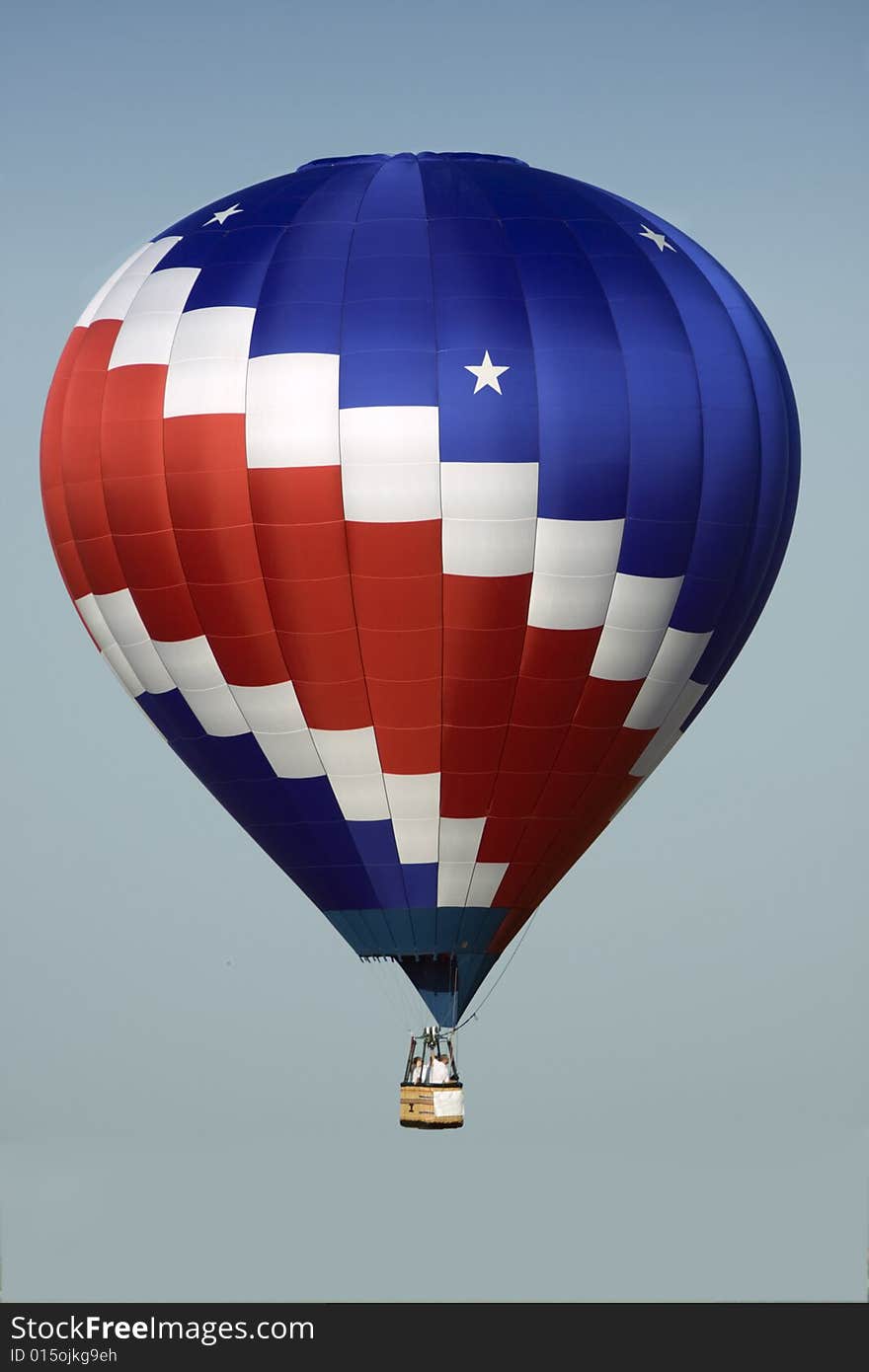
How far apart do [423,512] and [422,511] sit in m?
0.01

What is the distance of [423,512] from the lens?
104 feet

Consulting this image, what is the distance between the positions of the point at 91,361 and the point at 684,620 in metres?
5.55

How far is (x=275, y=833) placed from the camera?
33.5m

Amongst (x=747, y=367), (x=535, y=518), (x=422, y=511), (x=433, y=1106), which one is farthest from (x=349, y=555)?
(x=433, y=1106)

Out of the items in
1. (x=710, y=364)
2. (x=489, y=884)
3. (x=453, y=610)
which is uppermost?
(x=710, y=364)

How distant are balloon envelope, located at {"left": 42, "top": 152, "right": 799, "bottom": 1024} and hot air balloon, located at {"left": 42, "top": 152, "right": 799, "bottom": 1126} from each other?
30mm

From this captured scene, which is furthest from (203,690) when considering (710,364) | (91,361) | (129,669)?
(710,364)

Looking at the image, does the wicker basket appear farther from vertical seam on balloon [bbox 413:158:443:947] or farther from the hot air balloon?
vertical seam on balloon [bbox 413:158:443:947]

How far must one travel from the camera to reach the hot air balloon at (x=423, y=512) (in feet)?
105

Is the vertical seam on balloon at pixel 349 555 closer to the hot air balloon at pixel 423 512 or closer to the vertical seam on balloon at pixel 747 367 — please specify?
the hot air balloon at pixel 423 512

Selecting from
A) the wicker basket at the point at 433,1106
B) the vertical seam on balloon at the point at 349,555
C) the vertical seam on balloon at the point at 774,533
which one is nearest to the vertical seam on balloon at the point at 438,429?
the vertical seam on balloon at the point at 349,555

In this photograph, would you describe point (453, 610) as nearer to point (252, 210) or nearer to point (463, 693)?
point (463, 693)

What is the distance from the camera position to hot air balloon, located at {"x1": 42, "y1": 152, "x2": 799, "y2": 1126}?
31.9 meters

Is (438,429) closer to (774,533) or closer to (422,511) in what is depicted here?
(422,511)
